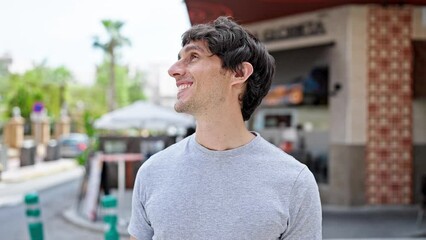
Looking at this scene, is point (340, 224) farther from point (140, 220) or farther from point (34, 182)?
point (34, 182)

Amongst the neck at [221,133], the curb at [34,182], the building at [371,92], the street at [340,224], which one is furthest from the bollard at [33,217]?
the curb at [34,182]

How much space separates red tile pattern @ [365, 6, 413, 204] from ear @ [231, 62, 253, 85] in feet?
33.0

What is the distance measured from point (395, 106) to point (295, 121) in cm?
492

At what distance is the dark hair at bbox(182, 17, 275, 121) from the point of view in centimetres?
189

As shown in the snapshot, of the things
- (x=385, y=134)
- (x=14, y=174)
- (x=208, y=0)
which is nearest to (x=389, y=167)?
(x=385, y=134)

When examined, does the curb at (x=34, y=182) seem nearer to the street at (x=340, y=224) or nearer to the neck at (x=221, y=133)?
the street at (x=340, y=224)

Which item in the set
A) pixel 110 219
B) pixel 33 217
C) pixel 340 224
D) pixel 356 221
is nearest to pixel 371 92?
pixel 356 221

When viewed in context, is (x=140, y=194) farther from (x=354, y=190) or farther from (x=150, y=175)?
(x=354, y=190)

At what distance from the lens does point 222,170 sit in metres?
1.88

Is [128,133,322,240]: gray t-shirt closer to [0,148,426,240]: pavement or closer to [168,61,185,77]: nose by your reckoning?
[168,61,185,77]: nose

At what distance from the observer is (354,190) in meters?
11.7

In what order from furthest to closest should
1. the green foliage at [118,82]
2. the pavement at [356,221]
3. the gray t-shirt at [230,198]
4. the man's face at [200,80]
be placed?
the green foliage at [118,82] < the pavement at [356,221] < the man's face at [200,80] < the gray t-shirt at [230,198]

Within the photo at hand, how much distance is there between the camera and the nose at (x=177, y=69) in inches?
76.4

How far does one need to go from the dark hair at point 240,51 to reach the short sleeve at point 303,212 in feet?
1.05
